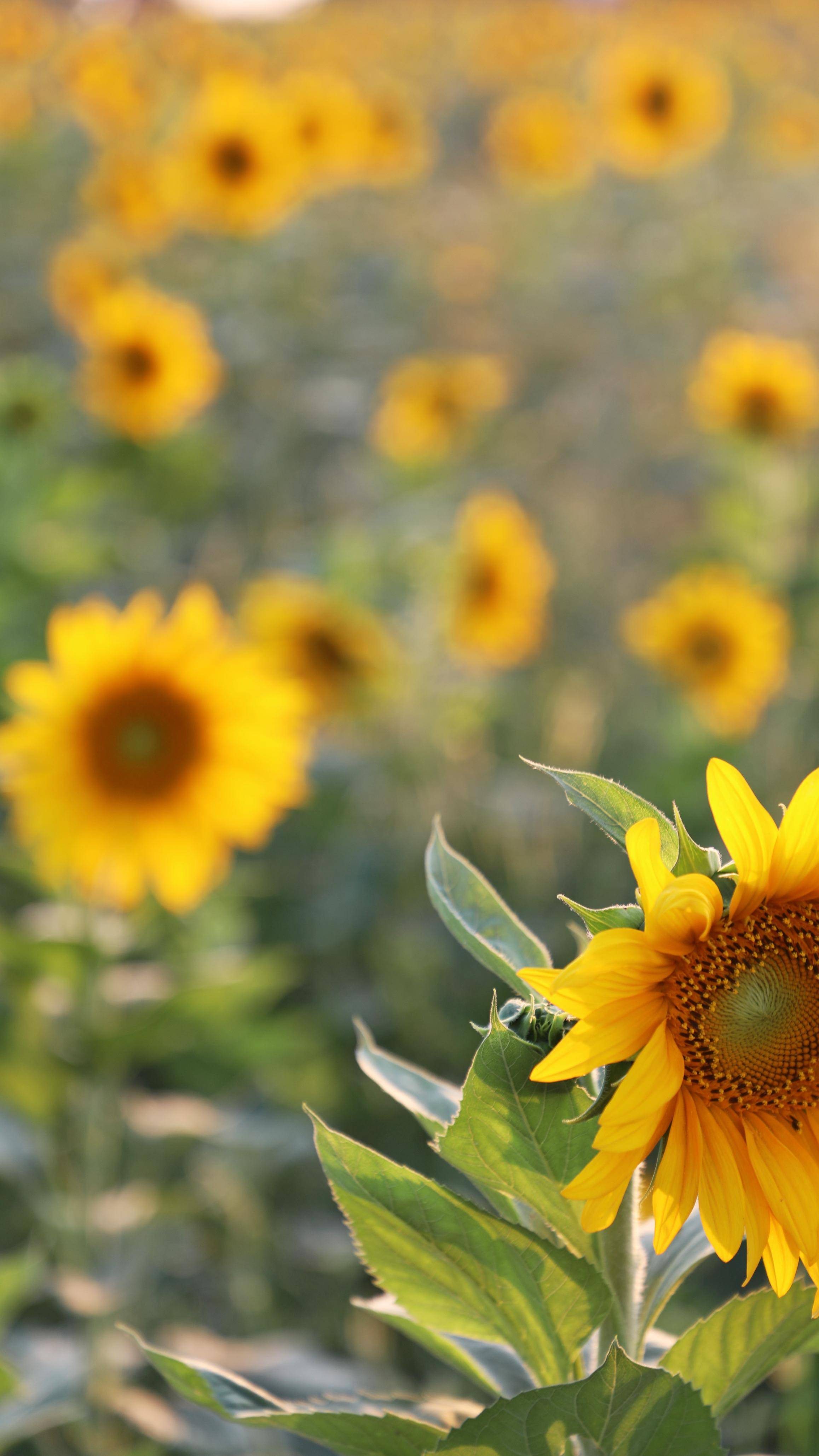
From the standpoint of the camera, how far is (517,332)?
506cm

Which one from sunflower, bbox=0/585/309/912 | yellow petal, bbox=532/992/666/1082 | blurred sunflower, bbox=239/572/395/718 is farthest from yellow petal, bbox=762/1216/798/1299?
blurred sunflower, bbox=239/572/395/718

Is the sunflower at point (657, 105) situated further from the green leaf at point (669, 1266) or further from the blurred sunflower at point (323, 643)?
the green leaf at point (669, 1266)

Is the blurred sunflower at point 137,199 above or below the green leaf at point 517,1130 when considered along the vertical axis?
below

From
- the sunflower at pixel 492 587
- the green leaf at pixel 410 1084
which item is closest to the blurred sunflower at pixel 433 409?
the sunflower at pixel 492 587

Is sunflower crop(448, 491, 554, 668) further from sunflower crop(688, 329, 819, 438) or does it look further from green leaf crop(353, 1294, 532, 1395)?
green leaf crop(353, 1294, 532, 1395)

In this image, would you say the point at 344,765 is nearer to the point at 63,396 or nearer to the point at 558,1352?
the point at 63,396

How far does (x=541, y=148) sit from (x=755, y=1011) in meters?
4.84

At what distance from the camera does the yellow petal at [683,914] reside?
0.47m

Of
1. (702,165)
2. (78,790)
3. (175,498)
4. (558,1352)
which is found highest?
(558,1352)

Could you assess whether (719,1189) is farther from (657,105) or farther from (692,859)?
(657,105)

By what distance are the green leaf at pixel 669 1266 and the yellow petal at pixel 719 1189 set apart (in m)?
0.05

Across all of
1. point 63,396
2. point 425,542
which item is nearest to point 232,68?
point 63,396

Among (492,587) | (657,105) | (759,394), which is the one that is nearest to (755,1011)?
(492,587)

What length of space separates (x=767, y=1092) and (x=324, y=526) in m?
3.31
